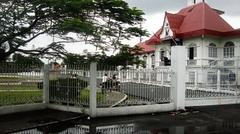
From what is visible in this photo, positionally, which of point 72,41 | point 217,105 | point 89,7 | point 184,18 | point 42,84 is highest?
point 184,18

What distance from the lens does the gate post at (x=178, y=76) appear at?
13.0 m

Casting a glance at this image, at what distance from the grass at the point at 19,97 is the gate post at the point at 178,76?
5.60 metres

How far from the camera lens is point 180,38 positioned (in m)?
29.4

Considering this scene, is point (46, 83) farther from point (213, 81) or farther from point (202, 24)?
point (202, 24)

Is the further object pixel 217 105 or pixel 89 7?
pixel 217 105

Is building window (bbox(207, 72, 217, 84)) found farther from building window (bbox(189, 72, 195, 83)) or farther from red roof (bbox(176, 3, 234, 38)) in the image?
red roof (bbox(176, 3, 234, 38))

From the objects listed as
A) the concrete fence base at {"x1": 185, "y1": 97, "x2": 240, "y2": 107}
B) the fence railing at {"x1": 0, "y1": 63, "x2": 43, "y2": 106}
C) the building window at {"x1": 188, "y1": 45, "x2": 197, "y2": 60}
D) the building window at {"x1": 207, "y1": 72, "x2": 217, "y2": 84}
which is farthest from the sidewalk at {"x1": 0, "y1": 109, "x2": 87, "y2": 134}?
the building window at {"x1": 188, "y1": 45, "x2": 197, "y2": 60}

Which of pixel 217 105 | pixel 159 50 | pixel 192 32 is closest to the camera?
pixel 217 105

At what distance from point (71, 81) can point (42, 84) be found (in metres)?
1.55

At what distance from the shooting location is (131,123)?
414 inches

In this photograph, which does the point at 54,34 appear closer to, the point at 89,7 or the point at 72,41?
the point at 72,41

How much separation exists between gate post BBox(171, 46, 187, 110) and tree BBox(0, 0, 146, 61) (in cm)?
177

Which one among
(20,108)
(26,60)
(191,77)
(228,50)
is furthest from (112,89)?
(228,50)

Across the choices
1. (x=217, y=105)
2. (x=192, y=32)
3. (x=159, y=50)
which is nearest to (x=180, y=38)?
(x=192, y=32)
